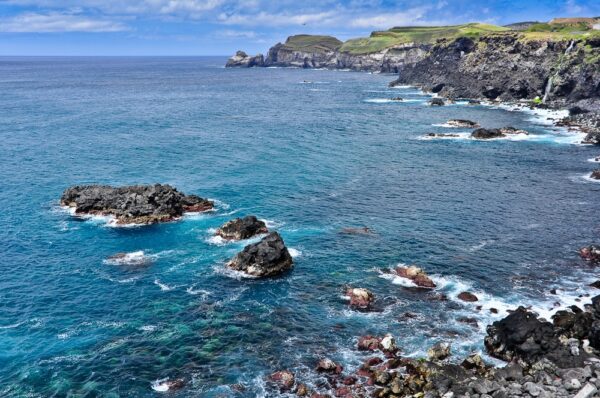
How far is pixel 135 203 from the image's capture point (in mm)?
89562

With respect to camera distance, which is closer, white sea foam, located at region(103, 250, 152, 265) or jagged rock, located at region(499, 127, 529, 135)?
white sea foam, located at region(103, 250, 152, 265)

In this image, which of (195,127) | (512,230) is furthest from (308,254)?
(195,127)

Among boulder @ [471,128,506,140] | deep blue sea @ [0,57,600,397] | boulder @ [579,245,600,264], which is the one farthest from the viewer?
boulder @ [471,128,506,140]

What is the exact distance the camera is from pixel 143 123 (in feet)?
590

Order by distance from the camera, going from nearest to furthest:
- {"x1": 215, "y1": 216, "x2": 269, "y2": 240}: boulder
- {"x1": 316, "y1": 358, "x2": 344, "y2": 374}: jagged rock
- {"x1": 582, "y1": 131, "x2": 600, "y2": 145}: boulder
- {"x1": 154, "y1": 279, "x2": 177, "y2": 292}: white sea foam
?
{"x1": 316, "y1": 358, "x2": 344, "y2": 374}: jagged rock, {"x1": 154, "y1": 279, "x2": 177, "y2": 292}: white sea foam, {"x1": 215, "y1": 216, "x2": 269, "y2": 240}: boulder, {"x1": 582, "y1": 131, "x2": 600, "y2": 145}: boulder

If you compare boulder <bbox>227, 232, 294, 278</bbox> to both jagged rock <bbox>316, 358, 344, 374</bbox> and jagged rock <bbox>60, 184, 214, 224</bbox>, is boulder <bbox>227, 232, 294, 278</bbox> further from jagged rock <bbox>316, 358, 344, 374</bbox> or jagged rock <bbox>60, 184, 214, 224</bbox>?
jagged rock <bbox>60, 184, 214, 224</bbox>

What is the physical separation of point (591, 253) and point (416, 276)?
26990 mm

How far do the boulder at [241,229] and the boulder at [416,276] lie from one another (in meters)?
24.1

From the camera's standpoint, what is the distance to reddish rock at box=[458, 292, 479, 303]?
61.5 metres

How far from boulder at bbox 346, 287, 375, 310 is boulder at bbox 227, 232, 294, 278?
11472 mm

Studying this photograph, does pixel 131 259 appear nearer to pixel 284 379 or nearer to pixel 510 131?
pixel 284 379

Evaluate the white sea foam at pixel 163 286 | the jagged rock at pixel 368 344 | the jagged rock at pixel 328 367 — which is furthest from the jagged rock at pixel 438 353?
the white sea foam at pixel 163 286

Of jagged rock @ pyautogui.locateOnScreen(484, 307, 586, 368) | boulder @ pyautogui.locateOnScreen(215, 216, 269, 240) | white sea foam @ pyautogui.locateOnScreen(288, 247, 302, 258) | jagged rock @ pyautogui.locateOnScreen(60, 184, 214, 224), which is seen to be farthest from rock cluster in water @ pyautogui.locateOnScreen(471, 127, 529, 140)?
jagged rock @ pyautogui.locateOnScreen(484, 307, 586, 368)

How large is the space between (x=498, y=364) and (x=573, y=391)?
919cm
